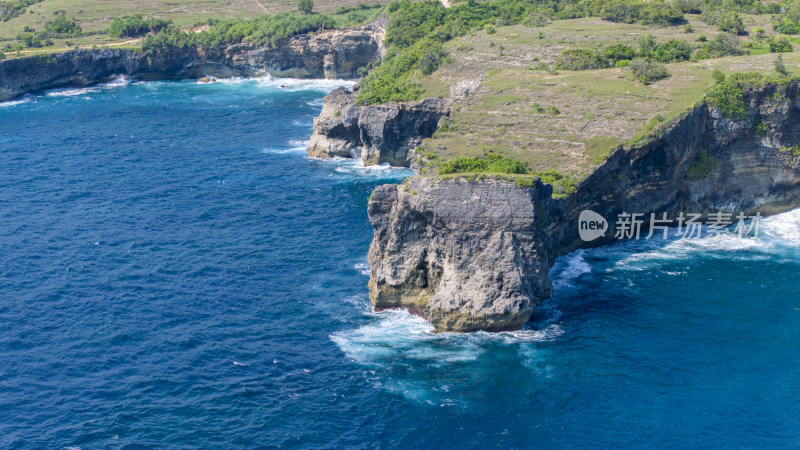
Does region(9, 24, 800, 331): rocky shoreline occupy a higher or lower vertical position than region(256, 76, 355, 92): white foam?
lower

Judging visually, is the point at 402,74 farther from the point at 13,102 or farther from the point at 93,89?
the point at 13,102

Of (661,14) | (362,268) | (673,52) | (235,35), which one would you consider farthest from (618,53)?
(235,35)

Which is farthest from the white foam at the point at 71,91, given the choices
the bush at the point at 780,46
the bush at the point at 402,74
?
the bush at the point at 780,46

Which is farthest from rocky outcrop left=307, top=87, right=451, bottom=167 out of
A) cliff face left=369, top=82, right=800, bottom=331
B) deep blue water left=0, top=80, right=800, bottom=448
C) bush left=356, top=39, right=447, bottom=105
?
cliff face left=369, top=82, right=800, bottom=331

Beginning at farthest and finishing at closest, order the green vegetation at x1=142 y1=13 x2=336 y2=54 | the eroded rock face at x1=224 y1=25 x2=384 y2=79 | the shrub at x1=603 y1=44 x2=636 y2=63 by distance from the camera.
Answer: the green vegetation at x1=142 y1=13 x2=336 y2=54 → the eroded rock face at x1=224 y1=25 x2=384 y2=79 → the shrub at x1=603 y1=44 x2=636 y2=63

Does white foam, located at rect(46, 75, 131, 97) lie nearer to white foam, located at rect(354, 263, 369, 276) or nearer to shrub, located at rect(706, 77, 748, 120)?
white foam, located at rect(354, 263, 369, 276)

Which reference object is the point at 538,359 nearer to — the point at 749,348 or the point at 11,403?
the point at 749,348

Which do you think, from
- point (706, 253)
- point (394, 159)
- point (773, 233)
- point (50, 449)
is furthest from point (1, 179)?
point (773, 233)

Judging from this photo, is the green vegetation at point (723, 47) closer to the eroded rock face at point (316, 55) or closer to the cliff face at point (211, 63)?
the eroded rock face at point (316, 55)
